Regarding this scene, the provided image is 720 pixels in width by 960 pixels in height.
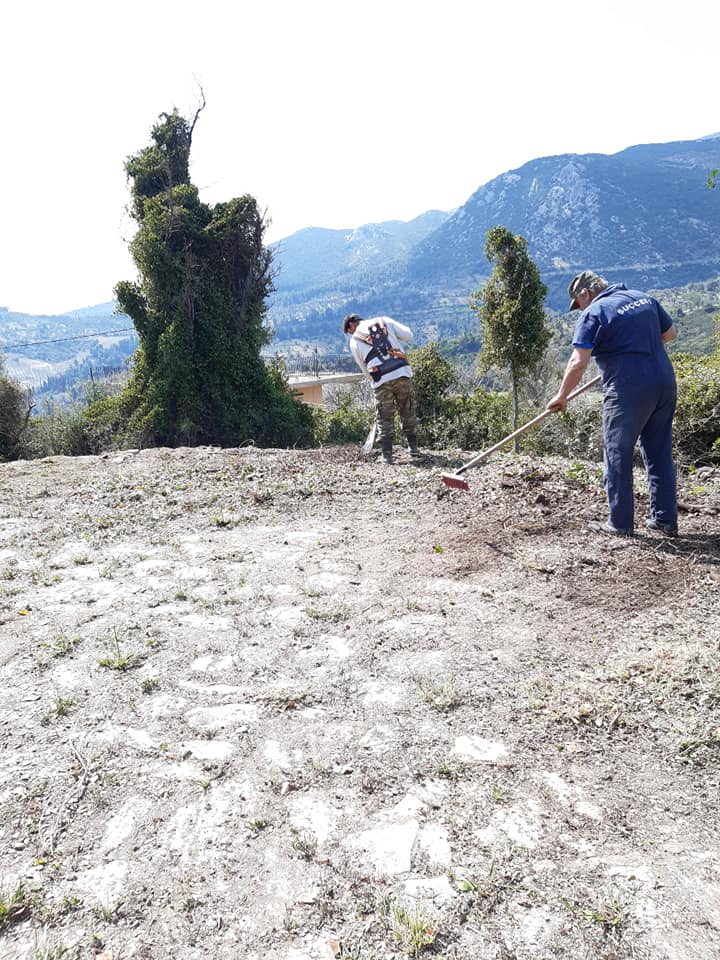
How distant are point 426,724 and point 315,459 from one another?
5678 mm

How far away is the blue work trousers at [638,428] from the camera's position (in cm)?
431

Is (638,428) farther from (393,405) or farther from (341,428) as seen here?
(341,428)

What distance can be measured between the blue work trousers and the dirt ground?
294mm

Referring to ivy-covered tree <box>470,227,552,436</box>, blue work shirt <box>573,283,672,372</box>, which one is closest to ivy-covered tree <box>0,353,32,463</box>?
ivy-covered tree <box>470,227,552,436</box>

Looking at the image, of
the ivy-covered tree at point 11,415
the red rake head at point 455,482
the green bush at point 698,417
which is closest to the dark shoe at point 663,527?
the red rake head at point 455,482

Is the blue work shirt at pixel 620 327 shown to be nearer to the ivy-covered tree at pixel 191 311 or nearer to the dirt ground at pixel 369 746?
the dirt ground at pixel 369 746

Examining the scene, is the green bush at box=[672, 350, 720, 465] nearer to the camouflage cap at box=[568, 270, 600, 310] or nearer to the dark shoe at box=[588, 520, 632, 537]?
the dark shoe at box=[588, 520, 632, 537]

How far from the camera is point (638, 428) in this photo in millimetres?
4363

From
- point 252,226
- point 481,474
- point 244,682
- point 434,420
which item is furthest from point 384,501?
point 252,226

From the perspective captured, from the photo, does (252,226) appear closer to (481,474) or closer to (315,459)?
(315,459)

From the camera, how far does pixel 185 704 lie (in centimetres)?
307

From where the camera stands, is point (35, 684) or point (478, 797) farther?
point (35, 684)

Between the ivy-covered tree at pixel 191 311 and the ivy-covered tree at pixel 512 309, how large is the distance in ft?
19.4

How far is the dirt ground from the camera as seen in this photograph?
76.3 inches
